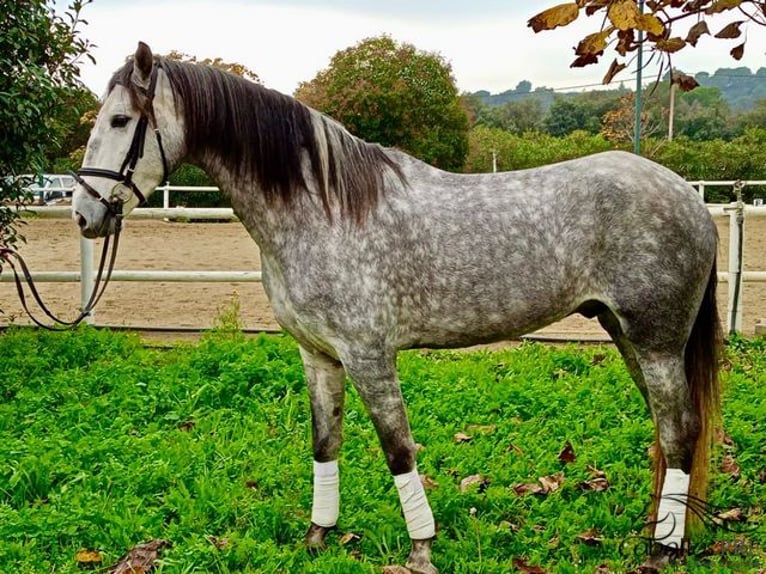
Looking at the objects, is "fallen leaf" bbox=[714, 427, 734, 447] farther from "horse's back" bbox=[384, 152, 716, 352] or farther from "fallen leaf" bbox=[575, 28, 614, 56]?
"fallen leaf" bbox=[575, 28, 614, 56]

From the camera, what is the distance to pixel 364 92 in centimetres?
1873

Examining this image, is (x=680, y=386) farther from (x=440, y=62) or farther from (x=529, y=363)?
(x=440, y=62)

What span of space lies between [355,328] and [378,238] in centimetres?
34

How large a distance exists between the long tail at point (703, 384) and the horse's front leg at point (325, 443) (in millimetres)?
1269

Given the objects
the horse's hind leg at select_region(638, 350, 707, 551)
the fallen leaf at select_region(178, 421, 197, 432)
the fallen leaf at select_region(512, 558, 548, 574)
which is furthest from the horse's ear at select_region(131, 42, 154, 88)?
the fallen leaf at select_region(178, 421, 197, 432)

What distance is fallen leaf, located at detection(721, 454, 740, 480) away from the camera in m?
3.65

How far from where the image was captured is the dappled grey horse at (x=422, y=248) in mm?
2762

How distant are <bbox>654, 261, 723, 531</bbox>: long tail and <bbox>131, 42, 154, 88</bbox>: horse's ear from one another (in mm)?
2189

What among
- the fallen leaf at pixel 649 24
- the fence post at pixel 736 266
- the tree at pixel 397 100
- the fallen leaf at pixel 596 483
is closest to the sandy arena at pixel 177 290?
the fence post at pixel 736 266

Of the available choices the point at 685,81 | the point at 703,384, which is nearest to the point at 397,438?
the point at 703,384

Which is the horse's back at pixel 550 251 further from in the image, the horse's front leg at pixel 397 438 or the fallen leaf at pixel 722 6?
the fallen leaf at pixel 722 6

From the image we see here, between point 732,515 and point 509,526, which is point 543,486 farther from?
point 732,515

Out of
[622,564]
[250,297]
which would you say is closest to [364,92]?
[250,297]

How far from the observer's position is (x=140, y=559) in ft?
9.72
